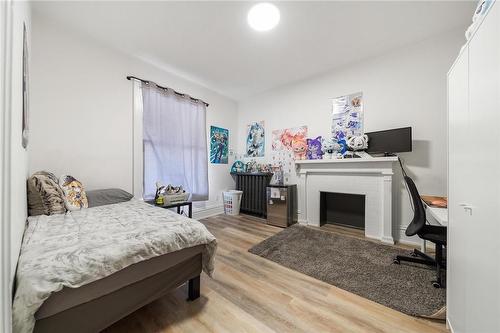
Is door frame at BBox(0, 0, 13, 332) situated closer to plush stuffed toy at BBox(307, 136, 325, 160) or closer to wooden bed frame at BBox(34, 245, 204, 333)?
wooden bed frame at BBox(34, 245, 204, 333)

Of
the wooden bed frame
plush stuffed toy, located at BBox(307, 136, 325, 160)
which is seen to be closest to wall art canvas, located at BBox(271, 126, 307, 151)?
plush stuffed toy, located at BBox(307, 136, 325, 160)

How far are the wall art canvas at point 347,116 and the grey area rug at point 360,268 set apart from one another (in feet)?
5.21

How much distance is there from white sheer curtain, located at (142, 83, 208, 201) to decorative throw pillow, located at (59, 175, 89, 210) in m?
0.81

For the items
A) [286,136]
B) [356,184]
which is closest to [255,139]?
[286,136]

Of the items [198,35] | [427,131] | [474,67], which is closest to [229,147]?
[198,35]

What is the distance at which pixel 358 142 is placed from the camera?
2.69 meters

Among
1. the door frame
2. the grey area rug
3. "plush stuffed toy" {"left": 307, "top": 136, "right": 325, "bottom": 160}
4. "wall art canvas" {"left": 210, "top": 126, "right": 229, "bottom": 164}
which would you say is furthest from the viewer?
"wall art canvas" {"left": 210, "top": 126, "right": 229, "bottom": 164}

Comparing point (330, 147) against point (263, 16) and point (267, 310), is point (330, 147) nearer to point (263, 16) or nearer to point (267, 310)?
point (263, 16)

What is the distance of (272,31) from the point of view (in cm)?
213

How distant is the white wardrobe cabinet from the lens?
2.31 ft

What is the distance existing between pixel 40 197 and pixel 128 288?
1373 millimetres

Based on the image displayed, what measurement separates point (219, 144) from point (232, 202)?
1252mm

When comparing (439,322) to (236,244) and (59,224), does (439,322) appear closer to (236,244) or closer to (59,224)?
(236,244)

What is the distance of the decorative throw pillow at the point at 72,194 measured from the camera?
1.84 m
